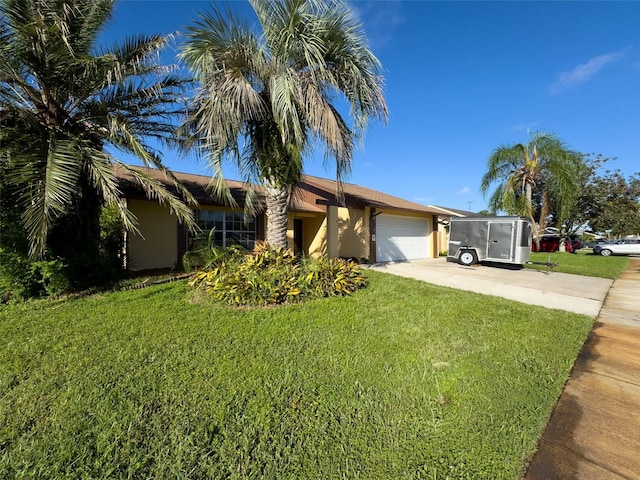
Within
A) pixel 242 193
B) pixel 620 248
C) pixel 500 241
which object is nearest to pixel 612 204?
pixel 620 248

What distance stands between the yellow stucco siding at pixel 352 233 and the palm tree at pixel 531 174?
11.2 metres

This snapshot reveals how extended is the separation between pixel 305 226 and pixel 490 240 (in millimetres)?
8673

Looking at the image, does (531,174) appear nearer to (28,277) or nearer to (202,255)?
(202,255)

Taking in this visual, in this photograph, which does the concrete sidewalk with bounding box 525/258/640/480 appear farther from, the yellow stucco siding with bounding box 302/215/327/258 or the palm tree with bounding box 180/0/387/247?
the yellow stucco siding with bounding box 302/215/327/258

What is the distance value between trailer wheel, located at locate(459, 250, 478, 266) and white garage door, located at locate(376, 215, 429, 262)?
134 inches

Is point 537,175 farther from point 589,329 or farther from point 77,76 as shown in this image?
point 77,76

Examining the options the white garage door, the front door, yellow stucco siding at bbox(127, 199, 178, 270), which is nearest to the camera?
yellow stucco siding at bbox(127, 199, 178, 270)

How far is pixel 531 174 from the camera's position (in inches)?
736

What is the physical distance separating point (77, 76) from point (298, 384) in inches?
287

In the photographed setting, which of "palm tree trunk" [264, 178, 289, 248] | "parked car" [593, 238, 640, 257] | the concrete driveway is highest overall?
"palm tree trunk" [264, 178, 289, 248]

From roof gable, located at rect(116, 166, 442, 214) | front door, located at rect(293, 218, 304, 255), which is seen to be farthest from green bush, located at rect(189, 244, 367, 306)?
front door, located at rect(293, 218, 304, 255)

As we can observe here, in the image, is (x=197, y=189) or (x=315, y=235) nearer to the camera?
(x=197, y=189)

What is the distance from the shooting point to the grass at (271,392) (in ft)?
7.31

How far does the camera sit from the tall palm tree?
507cm
